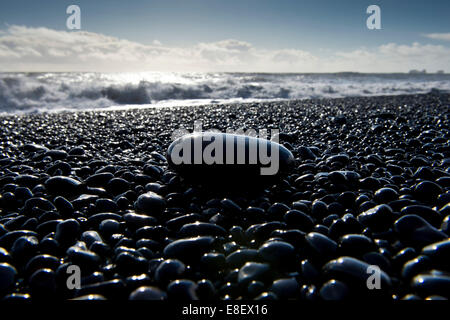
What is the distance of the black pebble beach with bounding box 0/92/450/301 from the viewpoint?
1.56 meters
